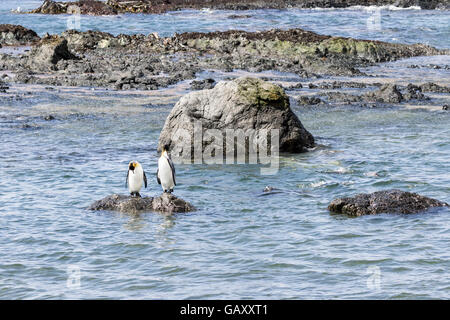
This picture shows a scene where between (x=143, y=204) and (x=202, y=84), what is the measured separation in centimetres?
1596

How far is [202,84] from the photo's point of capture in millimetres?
28078

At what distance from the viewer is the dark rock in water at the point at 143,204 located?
12406 mm

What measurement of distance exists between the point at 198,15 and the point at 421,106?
4214cm

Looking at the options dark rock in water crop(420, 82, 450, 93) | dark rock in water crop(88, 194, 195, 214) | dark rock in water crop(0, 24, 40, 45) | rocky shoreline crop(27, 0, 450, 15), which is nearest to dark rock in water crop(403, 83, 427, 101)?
dark rock in water crop(420, 82, 450, 93)

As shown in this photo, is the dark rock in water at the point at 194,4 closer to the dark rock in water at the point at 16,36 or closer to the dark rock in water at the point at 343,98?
the dark rock in water at the point at 16,36

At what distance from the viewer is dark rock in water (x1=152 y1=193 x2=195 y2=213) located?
40.6ft

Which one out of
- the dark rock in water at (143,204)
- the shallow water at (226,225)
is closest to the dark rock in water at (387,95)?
the shallow water at (226,225)

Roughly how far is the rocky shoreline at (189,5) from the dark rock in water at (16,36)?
19474 mm

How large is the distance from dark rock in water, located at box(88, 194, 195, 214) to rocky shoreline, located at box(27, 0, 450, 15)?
55.5 metres

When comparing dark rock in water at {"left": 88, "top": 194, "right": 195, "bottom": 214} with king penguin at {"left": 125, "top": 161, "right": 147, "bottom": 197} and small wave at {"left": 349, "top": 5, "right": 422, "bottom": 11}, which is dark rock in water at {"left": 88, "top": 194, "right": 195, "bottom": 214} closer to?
king penguin at {"left": 125, "top": 161, "right": 147, "bottom": 197}

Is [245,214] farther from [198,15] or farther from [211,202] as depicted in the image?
[198,15]

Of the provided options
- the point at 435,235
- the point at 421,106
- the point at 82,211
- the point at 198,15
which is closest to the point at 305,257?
the point at 435,235

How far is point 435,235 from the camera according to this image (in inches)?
431
